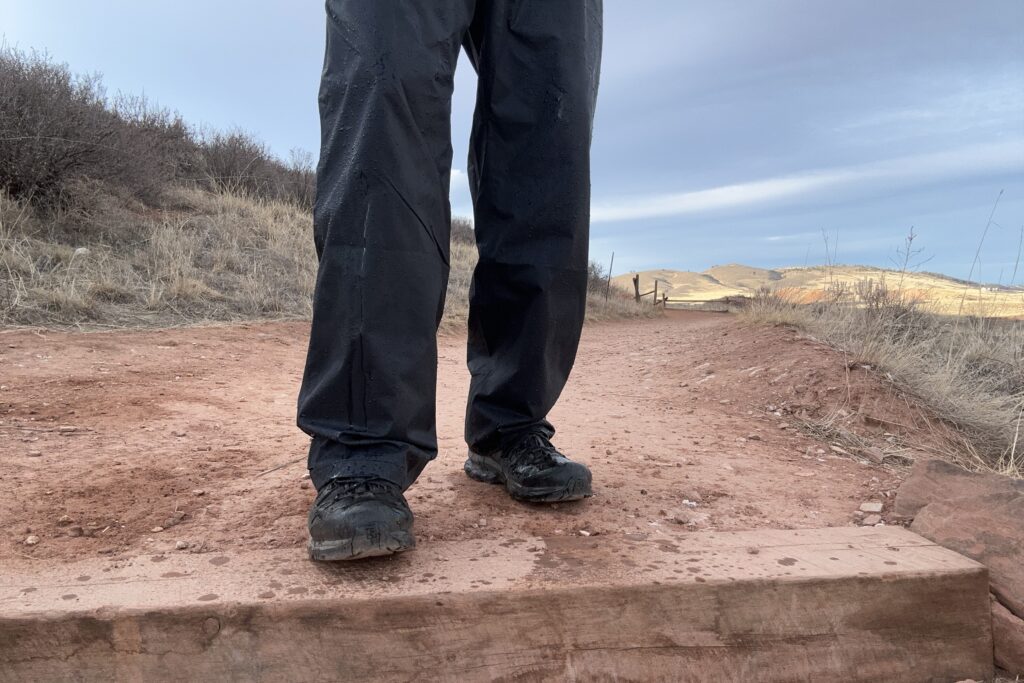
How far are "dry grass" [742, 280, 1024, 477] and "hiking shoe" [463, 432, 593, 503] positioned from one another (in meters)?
1.70

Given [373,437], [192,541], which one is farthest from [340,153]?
[192,541]

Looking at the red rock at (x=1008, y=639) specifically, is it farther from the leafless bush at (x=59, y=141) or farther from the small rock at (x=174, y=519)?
the leafless bush at (x=59, y=141)

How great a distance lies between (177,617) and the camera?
1.03 m

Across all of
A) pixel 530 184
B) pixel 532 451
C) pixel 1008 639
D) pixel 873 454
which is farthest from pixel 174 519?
pixel 873 454

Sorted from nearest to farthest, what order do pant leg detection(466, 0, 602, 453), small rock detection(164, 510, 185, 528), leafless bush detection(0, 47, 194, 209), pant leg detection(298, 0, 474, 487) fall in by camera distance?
pant leg detection(298, 0, 474, 487) < small rock detection(164, 510, 185, 528) < pant leg detection(466, 0, 602, 453) < leafless bush detection(0, 47, 194, 209)

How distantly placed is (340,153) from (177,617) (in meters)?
0.83

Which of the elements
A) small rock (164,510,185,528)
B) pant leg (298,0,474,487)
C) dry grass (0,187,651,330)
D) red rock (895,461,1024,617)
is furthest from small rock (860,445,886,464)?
dry grass (0,187,651,330)

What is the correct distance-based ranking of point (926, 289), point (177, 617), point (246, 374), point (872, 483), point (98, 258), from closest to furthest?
point (177, 617) → point (872, 483) → point (246, 374) → point (926, 289) → point (98, 258)

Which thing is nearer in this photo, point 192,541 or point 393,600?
point 393,600

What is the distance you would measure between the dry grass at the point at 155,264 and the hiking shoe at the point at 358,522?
3.89m

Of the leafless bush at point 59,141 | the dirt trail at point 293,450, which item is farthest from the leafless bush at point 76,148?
the dirt trail at point 293,450

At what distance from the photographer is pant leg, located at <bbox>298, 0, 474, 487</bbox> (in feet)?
4.06

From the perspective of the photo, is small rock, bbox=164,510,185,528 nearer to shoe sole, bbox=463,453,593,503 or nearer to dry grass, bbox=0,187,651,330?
shoe sole, bbox=463,453,593,503

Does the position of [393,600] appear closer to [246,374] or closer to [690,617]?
[690,617]
